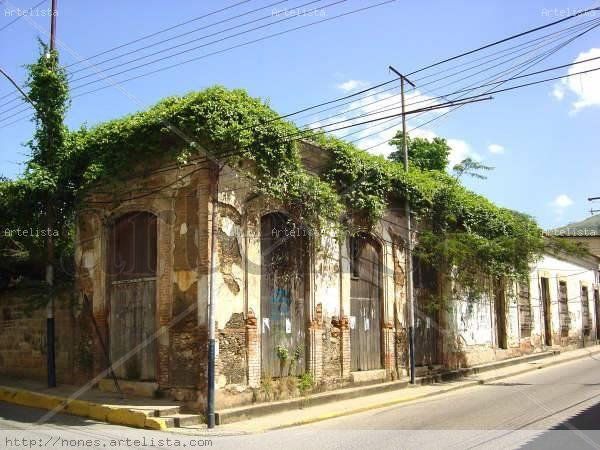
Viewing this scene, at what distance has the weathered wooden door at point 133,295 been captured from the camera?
12828 mm

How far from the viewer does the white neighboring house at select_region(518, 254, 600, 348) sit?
2609cm

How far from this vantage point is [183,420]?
10.7 metres

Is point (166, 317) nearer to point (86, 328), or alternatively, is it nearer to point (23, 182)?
point (86, 328)

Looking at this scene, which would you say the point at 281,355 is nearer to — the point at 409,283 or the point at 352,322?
the point at 352,322

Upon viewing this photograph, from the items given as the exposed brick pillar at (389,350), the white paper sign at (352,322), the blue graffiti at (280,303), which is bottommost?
the exposed brick pillar at (389,350)

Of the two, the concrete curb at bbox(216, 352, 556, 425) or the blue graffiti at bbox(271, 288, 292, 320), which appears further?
the blue graffiti at bbox(271, 288, 292, 320)

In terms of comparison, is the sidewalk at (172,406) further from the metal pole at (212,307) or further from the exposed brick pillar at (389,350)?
the exposed brick pillar at (389,350)

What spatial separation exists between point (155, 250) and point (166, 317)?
4.99ft

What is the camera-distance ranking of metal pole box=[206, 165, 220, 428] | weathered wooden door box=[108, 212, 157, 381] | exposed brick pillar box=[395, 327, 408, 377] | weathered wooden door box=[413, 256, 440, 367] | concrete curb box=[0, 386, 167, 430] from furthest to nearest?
weathered wooden door box=[413, 256, 440, 367] → exposed brick pillar box=[395, 327, 408, 377] → weathered wooden door box=[108, 212, 157, 381] → metal pole box=[206, 165, 220, 428] → concrete curb box=[0, 386, 167, 430]

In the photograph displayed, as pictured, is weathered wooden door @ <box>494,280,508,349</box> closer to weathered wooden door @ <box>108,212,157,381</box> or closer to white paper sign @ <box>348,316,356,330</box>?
white paper sign @ <box>348,316,356,330</box>

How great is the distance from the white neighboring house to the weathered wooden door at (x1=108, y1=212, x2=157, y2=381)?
52.8ft

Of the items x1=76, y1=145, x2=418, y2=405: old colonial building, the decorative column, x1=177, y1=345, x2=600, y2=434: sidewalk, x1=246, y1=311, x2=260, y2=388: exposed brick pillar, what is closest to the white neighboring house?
x1=177, y1=345, x2=600, y2=434: sidewalk

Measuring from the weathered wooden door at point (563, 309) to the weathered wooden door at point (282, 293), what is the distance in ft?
60.8

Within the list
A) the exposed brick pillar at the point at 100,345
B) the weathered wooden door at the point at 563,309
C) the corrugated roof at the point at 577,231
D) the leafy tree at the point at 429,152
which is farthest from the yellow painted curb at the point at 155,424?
the leafy tree at the point at 429,152
